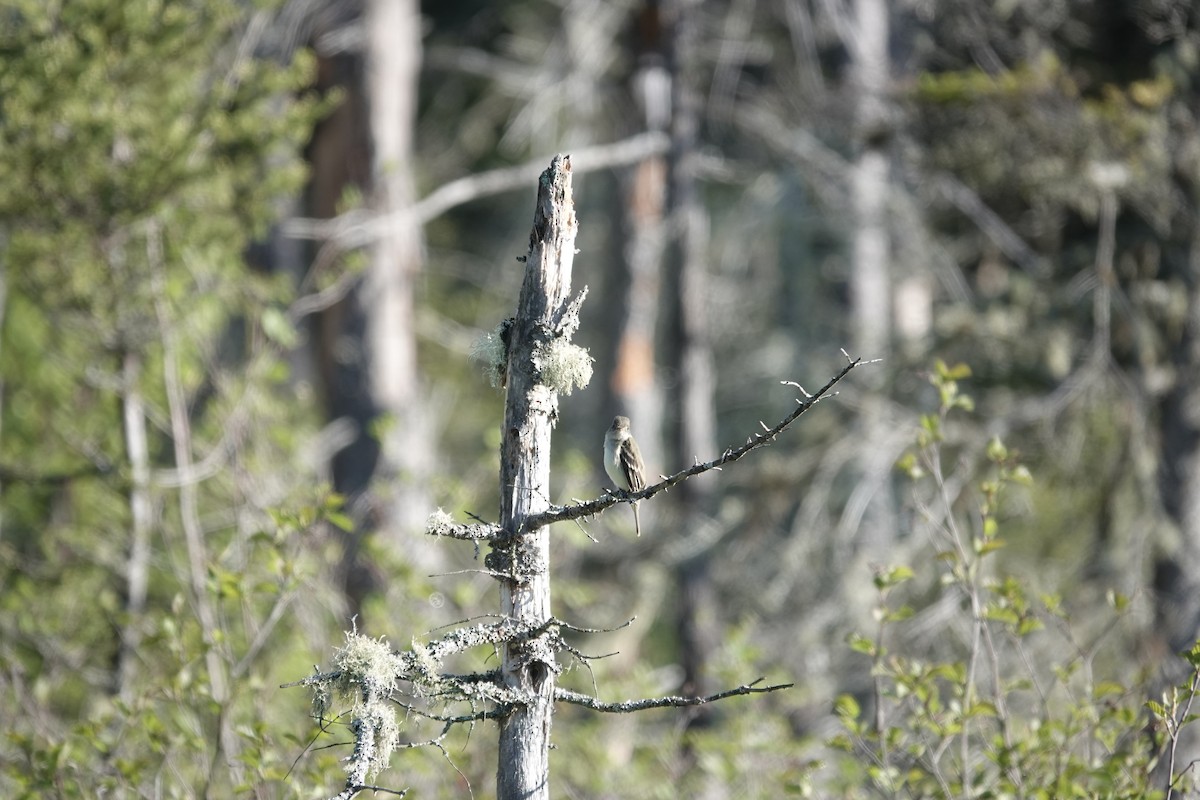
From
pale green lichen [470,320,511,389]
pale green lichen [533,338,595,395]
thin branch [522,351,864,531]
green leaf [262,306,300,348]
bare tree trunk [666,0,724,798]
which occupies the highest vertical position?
bare tree trunk [666,0,724,798]

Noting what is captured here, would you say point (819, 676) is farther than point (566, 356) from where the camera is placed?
Yes

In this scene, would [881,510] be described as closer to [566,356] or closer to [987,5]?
[987,5]

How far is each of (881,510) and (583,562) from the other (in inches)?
114

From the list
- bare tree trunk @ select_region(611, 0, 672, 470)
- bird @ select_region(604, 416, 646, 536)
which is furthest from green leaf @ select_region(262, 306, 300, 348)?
bare tree trunk @ select_region(611, 0, 672, 470)

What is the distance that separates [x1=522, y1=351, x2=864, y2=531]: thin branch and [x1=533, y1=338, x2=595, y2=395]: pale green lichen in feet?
1.13

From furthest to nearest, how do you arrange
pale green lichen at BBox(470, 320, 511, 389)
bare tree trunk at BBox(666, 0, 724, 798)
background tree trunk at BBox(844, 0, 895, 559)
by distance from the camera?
1. bare tree trunk at BBox(666, 0, 724, 798)
2. background tree trunk at BBox(844, 0, 895, 559)
3. pale green lichen at BBox(470, 320, 511, 389)

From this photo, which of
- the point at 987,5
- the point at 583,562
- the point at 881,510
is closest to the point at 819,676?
the point at 881,510

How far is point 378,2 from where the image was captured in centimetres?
884

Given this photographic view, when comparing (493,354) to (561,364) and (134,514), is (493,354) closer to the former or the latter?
(561,364)

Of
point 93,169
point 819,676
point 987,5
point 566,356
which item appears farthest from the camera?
point 819,676

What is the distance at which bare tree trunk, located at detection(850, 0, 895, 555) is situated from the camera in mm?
7641

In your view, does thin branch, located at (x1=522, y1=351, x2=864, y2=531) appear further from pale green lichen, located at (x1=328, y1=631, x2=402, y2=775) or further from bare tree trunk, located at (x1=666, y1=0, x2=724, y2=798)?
bare tree trunk, located at (x1=666, y1=0, x2=724, y2=798)

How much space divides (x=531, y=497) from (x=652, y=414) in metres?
7.36

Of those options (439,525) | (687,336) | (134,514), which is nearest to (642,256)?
(687,336)
